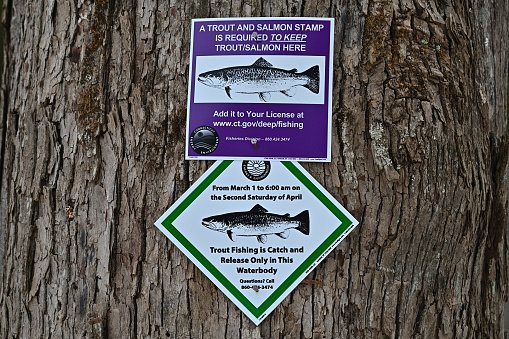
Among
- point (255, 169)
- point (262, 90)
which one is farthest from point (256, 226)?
point (262, 90)

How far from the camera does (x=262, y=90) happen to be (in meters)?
1.61

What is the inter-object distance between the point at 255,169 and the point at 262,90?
0.23 meters

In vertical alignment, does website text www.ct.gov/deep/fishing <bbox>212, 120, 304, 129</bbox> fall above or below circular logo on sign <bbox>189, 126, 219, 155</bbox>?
above

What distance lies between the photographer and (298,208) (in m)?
1.59

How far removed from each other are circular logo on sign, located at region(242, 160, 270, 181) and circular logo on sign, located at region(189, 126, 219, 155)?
10 cm

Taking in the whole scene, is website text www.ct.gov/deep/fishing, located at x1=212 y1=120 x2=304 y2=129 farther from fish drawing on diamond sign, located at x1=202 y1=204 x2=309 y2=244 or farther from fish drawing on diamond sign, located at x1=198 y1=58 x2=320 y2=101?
fish drawing on diamond sign, located at x1=202 y1=204 x2=309 y2=244

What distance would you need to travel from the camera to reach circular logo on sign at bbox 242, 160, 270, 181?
159 cm

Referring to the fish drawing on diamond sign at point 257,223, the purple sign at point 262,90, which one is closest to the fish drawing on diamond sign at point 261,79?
the purple sign at point 262,90

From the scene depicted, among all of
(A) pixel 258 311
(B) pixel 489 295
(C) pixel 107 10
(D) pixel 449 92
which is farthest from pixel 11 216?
(B) pixel 489 295

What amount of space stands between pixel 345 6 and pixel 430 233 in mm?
688

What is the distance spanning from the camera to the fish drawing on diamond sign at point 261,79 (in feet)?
5.25

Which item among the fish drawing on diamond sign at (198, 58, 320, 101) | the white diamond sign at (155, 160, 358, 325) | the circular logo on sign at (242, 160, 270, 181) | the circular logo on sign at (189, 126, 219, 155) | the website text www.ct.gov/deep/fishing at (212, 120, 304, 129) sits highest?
the fish drawing on diamond sign at (198, 58, 320, 101)

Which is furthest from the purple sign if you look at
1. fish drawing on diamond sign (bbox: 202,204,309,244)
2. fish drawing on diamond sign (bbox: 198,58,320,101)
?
fish drawing on diamond sign (bbox: 202,204,309,244)

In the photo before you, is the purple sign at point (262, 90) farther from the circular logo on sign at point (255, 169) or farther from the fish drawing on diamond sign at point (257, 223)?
the fish drawing on diamond sign at point (257, 223)
